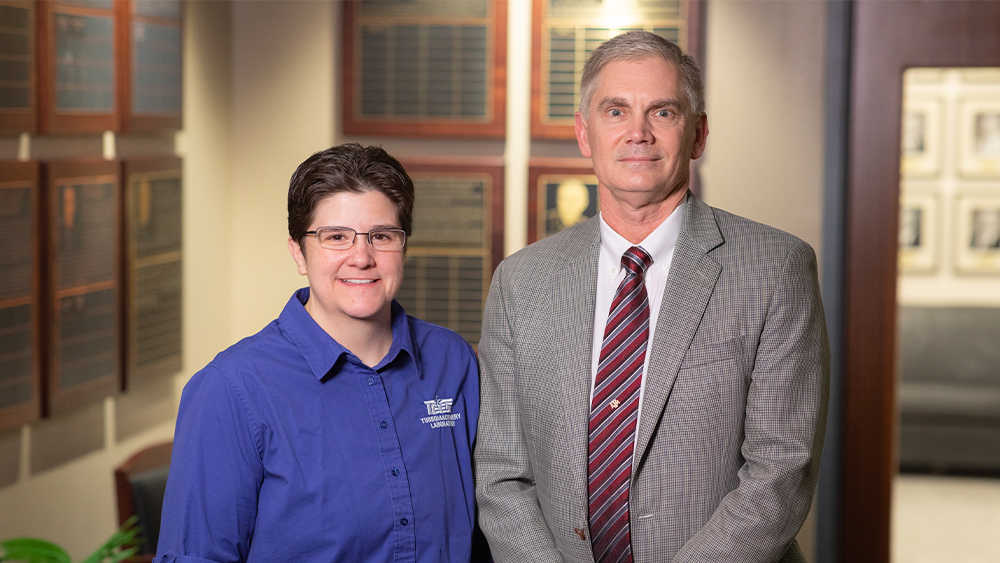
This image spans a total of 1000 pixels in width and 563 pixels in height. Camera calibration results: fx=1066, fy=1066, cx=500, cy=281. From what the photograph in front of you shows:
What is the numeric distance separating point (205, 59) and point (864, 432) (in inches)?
91.2

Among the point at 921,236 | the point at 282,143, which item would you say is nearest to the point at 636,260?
the point at 282,143

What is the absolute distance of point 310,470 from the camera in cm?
158

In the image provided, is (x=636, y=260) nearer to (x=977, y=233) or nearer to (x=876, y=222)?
(x=876, y=222)

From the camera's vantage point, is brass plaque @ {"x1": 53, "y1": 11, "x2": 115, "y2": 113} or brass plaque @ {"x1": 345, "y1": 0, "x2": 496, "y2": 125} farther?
brass plaque @ {"x1": 345, "y1": 0, "x2": 496, "y2": 125}

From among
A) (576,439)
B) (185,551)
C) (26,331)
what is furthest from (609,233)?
(26,331)

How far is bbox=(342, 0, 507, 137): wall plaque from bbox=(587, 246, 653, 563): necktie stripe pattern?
1715 millimetres

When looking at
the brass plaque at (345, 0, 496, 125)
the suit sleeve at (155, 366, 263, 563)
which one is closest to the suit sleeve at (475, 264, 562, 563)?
the suit sleeve at (155, 366, 263, 563)

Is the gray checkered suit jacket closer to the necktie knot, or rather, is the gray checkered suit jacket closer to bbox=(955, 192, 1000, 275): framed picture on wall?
the necktie knot

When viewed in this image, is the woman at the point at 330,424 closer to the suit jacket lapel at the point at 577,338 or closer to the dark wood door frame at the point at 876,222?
the suit jacket lapel at the point at 577,338

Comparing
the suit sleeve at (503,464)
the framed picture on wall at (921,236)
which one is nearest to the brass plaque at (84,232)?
the suit sleeve at (503,464)

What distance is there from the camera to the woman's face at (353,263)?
1.62 meters

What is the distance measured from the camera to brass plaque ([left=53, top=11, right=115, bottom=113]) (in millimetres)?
2695

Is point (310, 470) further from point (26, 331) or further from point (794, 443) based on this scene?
point (26, 331)

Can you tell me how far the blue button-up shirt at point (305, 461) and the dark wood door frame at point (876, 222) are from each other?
6.19 ft
